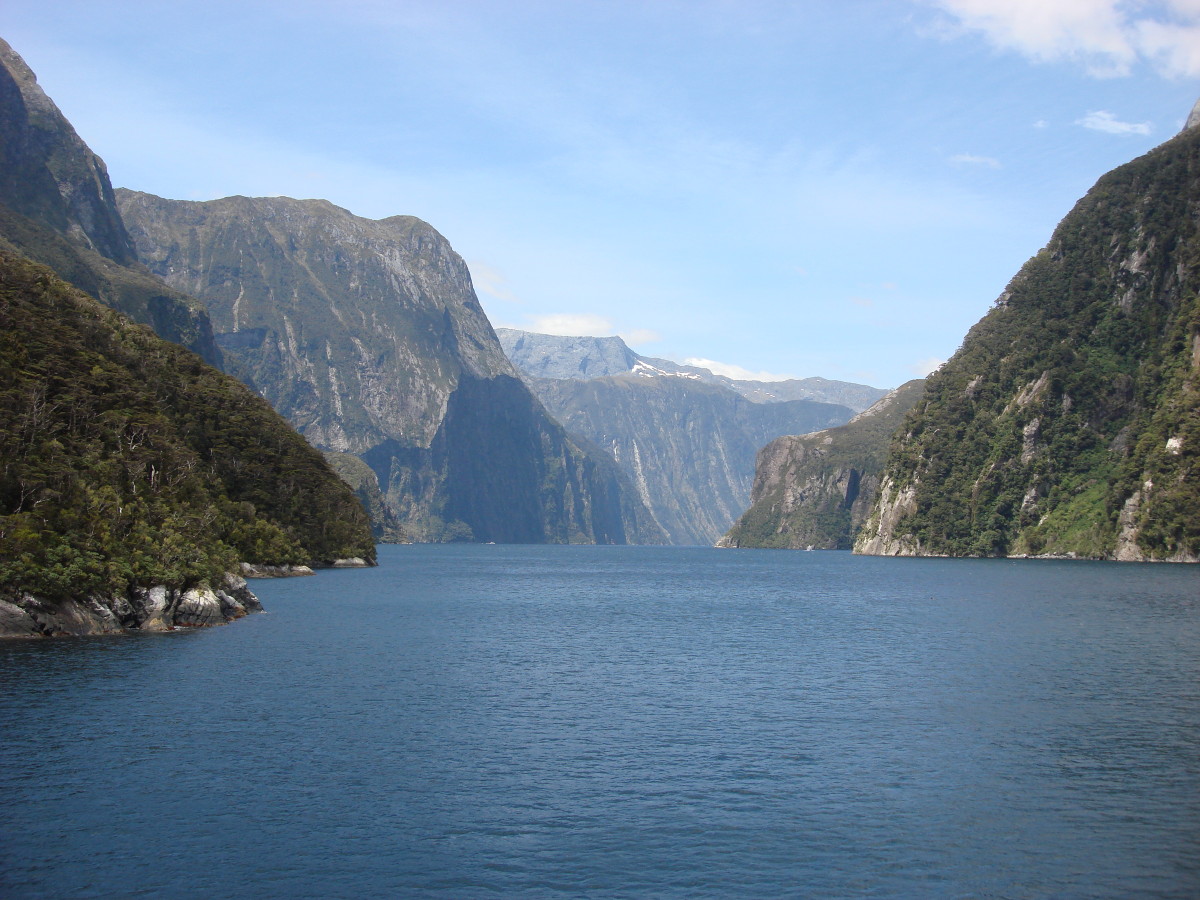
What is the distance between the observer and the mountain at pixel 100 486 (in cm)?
6694

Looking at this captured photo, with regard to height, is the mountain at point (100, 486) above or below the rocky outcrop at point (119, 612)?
above

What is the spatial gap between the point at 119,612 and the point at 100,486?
43.5 ft

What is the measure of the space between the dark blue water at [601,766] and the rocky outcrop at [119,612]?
10.0ft

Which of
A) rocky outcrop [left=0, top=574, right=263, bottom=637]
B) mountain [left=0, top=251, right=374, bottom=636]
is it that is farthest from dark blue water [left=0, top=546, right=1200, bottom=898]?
mountain [left=0, top=251, right=374, bottom=636]

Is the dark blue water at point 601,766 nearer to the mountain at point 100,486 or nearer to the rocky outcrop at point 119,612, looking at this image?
the rocky outcrop at point 119,612

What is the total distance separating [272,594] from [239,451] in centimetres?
4377

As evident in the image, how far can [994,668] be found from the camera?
204 feet

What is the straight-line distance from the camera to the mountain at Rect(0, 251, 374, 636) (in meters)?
66.9

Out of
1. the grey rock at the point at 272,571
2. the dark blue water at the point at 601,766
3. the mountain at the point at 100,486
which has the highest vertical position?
the mountain at the point at 100,486

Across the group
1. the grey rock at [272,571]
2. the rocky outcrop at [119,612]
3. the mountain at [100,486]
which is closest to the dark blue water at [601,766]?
the rocky outcrop at [119,612]

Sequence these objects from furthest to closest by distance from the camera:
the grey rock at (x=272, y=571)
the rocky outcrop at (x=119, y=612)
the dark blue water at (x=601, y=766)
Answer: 1. the grey rock at (x=272, y=571)
2. the rocky outcrop at (x=119, y=612)
3. the dark blue water at (x=601, y=766)

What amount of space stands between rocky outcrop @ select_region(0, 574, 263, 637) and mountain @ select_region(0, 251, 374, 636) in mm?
89

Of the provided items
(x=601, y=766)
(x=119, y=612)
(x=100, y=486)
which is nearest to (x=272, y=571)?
(x=100, y=486)

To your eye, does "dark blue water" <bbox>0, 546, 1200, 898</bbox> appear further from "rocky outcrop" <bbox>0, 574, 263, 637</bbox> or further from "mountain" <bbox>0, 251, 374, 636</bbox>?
"mountain" <bbox>0, 251, 374, 636</bbox>
